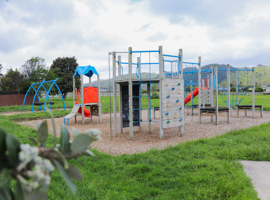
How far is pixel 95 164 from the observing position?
425cm

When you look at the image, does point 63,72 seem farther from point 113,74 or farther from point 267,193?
point 267,193

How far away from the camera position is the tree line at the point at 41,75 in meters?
28.5

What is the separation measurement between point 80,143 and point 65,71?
1496 inches

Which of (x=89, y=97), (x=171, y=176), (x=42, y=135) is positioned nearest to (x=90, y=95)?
(x=89, y=97)

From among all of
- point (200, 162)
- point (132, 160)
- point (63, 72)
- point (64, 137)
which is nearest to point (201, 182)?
point (200, 162)

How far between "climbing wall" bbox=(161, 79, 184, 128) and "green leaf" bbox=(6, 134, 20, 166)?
A: 22.3ft

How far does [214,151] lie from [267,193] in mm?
1841

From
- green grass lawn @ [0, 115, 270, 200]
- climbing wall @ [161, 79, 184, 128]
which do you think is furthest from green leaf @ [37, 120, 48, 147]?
climbing wall @ [161, 79, 184, 128]

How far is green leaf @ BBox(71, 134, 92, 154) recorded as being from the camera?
1.89 ft

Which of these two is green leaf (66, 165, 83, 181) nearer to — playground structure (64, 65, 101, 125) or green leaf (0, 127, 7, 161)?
green leaf (0, 127, 7, 161)

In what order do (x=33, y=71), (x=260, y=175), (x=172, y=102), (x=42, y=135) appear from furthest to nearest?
(x=33, y=71)
(x=172, y=102)
(x=260, y=175)
(x=42, y=135)

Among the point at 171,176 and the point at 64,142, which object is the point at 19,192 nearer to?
the point at 64,142

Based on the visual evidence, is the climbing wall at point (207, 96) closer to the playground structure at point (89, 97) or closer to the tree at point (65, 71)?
the playground structure at point (89, 97)

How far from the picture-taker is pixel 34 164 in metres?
0.56
